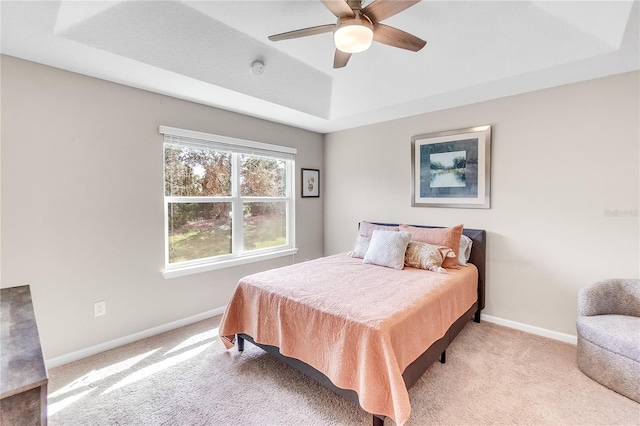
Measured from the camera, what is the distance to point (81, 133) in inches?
91.4

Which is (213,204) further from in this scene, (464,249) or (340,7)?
(464,249)

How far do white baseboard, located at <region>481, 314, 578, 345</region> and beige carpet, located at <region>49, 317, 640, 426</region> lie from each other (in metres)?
0.08

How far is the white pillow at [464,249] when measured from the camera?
2893 millimetres

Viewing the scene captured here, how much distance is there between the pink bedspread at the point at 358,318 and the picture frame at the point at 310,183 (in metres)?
1.73

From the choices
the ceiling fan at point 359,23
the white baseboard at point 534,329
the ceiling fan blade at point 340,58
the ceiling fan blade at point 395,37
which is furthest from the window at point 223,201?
the white baseboard at point 534,329

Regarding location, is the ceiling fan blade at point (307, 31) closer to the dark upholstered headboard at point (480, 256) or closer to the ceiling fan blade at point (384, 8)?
the ceiling fan blade at point (384, 8)

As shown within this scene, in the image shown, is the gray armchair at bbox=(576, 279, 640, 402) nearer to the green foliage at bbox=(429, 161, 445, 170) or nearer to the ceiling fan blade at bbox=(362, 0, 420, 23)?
the green foliage at bbox=(429, 161, 445, 170)

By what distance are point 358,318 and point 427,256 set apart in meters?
1.31

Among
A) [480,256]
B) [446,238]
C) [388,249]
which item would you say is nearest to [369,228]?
[388,249]

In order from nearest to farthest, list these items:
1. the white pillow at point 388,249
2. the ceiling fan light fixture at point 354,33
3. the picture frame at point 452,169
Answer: the ceiling fan light fixture at point 354,33 → the white pillow at point 388,249 → the picture frame at point 452,169

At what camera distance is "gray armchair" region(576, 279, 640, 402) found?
1818 mm

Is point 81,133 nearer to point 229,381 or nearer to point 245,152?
point 245,152

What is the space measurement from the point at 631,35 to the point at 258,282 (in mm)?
3118

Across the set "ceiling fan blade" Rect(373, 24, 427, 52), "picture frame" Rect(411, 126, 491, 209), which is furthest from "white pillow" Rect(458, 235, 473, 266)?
"ceiling fan blade" Rect(373, 24, 427, 52)
